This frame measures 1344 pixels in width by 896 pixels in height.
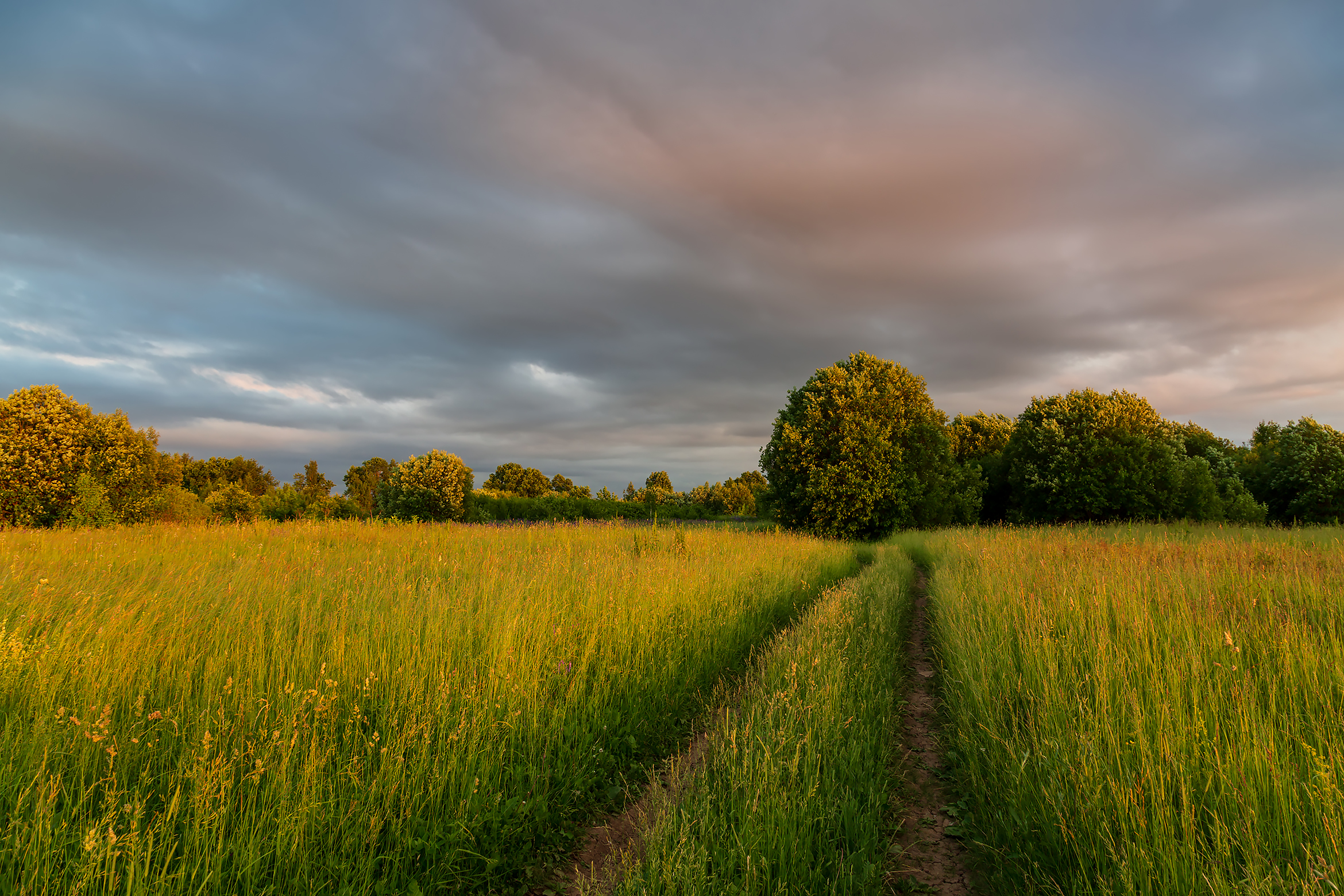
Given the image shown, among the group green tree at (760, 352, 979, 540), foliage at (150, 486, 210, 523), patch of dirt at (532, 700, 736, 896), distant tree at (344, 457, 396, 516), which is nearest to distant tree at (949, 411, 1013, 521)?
green tree at (760, 352, 979, 540)

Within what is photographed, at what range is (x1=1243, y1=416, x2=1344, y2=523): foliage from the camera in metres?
28.8

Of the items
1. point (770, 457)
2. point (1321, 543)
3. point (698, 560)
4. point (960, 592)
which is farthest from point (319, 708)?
point (770, 457)

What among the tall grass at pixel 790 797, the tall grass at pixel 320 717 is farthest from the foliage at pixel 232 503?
the tall grass at pixel 790 797

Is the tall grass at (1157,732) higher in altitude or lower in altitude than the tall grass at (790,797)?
higher

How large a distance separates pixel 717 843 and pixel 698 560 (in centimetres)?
793

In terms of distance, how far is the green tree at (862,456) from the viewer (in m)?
28.0

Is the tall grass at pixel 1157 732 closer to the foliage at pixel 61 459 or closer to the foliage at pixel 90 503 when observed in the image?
the foliage at pixel 61 459

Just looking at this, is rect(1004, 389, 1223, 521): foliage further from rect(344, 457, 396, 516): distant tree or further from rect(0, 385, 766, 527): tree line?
rect(344, 457, 396, 516): distant tree

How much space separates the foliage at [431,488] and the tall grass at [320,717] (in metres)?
30.9

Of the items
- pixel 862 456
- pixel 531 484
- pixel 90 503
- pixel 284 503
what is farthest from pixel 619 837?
pixel 531 484

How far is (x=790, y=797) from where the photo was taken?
3.47m

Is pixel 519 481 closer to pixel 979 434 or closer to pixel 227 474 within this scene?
pixel 227 474

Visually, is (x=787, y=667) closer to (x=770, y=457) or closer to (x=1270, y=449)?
(x=770, y=457)

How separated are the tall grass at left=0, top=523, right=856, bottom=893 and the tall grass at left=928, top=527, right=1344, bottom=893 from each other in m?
2.83
